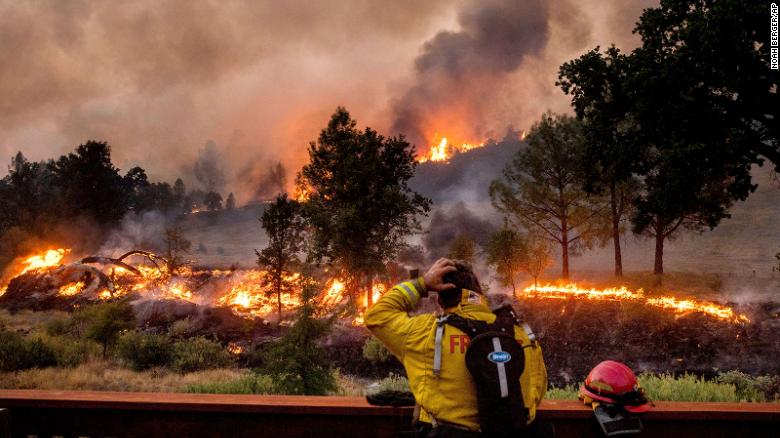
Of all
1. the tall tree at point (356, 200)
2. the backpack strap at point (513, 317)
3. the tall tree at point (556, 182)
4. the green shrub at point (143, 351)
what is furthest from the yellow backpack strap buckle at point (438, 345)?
the tall tree at point (556, 182)

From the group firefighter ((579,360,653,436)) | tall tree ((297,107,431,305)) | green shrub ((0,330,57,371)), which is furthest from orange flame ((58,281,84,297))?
firefighter ((579,360,653,436))

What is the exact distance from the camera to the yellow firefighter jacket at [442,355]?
276 cm

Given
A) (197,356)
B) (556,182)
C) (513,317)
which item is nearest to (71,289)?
(197,356)

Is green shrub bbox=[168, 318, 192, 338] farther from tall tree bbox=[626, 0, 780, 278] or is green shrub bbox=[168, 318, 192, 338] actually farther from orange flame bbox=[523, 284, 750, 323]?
tall tree bbox=[626, 0, 780, 278]

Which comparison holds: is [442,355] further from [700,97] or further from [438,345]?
[700,97]

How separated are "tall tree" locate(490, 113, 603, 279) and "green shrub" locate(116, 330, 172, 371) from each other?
26.4 m

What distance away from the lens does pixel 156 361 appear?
18.4 m

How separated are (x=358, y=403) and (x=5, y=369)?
18105 mm

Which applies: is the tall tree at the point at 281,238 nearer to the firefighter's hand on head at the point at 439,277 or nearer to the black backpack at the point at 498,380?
the firefighter's hand on head at the point at 439,277

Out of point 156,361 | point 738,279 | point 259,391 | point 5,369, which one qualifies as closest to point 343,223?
point 156,361

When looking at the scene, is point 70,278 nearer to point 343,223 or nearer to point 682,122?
point 343,223

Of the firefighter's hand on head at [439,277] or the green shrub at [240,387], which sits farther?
the green shrub at [240,387]

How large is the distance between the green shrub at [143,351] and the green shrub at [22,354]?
7.35 ft

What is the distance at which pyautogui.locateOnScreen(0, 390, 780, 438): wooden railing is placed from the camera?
3.26 meters
